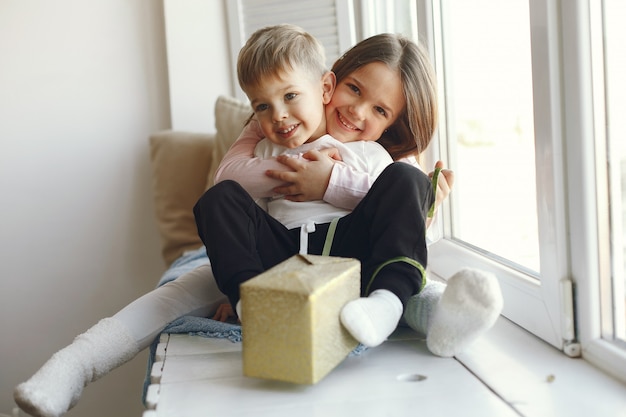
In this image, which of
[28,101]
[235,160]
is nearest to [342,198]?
[235,160]

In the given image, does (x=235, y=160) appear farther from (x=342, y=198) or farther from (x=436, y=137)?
(x=436, y=137)

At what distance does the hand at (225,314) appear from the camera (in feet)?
3.96

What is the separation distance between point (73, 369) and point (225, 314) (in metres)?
0.32

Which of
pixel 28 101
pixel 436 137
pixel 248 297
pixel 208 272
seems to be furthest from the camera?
pixel 28 101

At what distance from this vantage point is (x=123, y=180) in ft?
7.48

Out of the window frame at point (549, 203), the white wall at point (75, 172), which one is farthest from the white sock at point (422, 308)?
the white wall at point (75, 172)

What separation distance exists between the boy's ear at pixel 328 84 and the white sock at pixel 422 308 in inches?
15.5

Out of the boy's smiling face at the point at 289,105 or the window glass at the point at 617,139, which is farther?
the boy's smiling face at the point at 289,105

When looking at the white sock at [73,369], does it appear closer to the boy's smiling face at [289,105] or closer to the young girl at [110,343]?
the young girl at [110,343]

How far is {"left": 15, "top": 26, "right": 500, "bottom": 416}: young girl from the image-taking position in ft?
2.93

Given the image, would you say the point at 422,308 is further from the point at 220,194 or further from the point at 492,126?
the point at 492,126

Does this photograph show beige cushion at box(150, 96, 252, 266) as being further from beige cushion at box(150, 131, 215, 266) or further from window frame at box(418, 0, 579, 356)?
window frame at box(418, 0, 579, 356)

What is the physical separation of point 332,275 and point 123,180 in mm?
1590

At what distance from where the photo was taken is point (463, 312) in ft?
Result: 2.97
